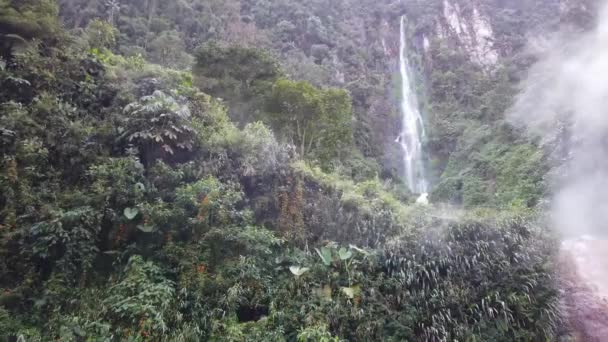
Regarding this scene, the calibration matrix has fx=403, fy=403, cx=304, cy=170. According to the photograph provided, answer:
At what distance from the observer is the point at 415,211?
8.30 m

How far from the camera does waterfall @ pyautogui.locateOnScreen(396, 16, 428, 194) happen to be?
2183 centimetres

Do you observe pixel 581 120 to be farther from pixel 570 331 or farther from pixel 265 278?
pixel 265 278

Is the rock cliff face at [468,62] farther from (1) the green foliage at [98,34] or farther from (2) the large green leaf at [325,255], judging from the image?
(1) the green foliage at [98,34]

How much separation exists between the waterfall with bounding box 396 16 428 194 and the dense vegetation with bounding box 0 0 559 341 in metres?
12.3

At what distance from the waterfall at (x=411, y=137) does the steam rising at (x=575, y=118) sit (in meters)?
5.51

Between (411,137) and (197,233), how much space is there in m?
19.8

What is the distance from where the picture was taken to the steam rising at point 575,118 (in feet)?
33.4

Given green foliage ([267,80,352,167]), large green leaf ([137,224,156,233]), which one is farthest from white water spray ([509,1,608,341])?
large green leaf ([137,224,156,233])

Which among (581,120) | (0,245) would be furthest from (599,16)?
(0,245)

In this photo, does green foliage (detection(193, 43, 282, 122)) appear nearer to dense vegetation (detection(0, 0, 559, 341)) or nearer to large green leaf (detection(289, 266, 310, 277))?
dense vegetation (detection(0, 0, 559, 341))

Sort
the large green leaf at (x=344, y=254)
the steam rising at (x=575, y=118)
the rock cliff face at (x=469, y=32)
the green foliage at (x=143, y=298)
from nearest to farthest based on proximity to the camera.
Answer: the green foliage at (x=143, y=298), the large green leaf at (x=344, y=254), the steam rising at (x=575, y=118), the rock cliff face at (x=469, y=32)

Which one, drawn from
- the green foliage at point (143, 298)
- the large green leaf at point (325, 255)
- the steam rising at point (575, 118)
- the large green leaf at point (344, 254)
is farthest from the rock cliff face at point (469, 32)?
the green foliage at point (143, 298)

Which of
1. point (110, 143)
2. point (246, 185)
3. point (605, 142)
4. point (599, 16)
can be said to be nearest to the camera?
point (110, 143)

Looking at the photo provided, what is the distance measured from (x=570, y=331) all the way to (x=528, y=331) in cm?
80
